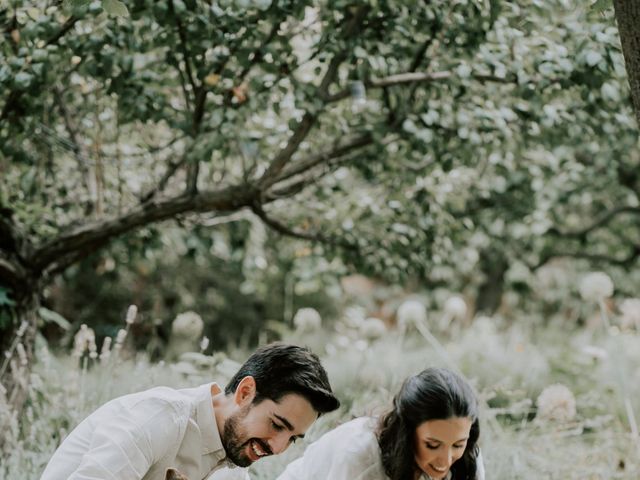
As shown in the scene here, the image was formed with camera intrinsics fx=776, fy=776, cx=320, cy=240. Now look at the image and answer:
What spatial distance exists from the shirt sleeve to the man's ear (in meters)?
0.19

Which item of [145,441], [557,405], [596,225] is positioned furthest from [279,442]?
[596,225]

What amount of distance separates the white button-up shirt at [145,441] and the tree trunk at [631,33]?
1571 millimetres

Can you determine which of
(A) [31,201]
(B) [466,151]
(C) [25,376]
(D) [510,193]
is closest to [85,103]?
(A) [31,201]

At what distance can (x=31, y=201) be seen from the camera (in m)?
4.04

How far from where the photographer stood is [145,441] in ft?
6.93

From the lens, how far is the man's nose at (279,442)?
223cm

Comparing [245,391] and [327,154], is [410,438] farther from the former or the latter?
[327,154]

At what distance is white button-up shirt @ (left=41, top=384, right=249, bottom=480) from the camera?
2033mm

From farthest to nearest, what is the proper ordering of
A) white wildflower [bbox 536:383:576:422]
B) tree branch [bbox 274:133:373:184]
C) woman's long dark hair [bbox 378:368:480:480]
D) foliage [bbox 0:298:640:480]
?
tree branch [bbox 274:133:373:184], white wildflower [bbox 536:383:576:422], foliage [bbox 0:298:640:480], woman's long dark hair [bbox 378:368:480:480]

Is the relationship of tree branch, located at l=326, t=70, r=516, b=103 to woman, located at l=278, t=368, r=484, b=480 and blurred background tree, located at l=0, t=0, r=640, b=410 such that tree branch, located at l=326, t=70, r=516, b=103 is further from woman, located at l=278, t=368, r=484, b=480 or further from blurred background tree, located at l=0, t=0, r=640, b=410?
woman, located at l=278, t=368, r=484, b=480

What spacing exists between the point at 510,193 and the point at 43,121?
141 inches

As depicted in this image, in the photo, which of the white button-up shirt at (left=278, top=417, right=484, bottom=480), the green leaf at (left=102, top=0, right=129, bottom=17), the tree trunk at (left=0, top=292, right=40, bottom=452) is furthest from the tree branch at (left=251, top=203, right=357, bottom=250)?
the green leaf at (left=102, top=0, right=129, bottom=17)

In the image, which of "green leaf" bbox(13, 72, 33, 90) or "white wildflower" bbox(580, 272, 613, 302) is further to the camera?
"white wildflower" bbox(580, 272, 613, 302)

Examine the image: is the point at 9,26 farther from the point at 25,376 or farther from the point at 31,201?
the point at 25,376
